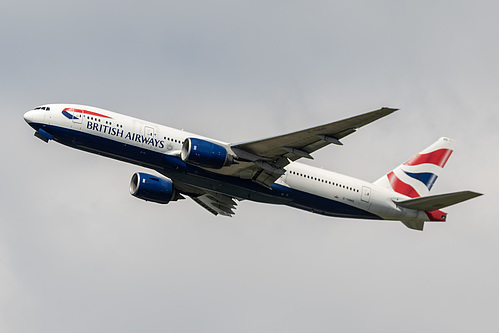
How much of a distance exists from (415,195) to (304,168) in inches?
367

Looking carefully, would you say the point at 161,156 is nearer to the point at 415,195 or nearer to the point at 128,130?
the point at 128,130

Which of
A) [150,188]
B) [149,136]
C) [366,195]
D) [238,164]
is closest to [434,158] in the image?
[366,195]

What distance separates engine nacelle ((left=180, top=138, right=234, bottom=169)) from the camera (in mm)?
46031

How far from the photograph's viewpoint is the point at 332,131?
44.6 meters

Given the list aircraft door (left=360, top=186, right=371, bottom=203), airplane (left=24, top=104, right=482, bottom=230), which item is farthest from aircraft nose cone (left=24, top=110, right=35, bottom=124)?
aircraft door (left=360, top=186, right=371, bottom=203)

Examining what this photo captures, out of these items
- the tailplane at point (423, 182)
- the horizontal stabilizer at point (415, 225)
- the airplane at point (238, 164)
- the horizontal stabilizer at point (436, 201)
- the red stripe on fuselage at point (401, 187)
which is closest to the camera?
the airplane at point (238, 164)

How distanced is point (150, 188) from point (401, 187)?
1710 centimetres

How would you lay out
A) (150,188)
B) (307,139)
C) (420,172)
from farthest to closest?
1. (420,172)
2. (150,188)
3. (307,139)

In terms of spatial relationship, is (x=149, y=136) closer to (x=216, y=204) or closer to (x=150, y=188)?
(x=150, y=188)

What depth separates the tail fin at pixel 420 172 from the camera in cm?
5544

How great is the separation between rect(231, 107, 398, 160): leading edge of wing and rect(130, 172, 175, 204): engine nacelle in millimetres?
7920

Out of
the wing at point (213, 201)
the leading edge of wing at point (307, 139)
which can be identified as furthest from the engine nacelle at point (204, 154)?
the wing at point (213, 201)

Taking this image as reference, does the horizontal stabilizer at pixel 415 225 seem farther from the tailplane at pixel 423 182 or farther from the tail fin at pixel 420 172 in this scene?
the tail fin at pixel 420 172

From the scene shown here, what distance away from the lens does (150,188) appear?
53031 mm
